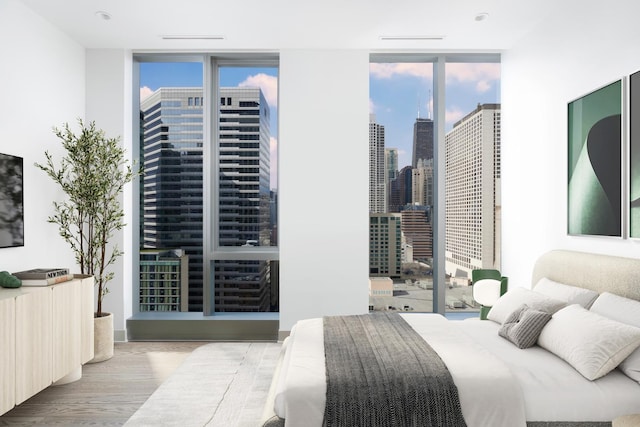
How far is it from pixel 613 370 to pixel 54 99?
4.44 metres

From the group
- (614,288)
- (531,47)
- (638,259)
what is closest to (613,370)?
(614,288)

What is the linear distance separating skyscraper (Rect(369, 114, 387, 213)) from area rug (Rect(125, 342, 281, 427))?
1.75 m

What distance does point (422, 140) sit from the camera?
14.6 ft

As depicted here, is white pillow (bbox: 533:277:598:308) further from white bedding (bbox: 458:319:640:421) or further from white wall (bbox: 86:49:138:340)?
white wall (bbox: 86:49:138:340)

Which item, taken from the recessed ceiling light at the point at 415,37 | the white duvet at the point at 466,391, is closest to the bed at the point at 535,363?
the white duvet at the point at 466,391

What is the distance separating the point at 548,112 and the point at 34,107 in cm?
412

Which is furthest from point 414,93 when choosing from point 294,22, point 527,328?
point 527,328

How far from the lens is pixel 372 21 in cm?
359

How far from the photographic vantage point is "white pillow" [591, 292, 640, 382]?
203 cm

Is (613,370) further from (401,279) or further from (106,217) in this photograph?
(106,217)

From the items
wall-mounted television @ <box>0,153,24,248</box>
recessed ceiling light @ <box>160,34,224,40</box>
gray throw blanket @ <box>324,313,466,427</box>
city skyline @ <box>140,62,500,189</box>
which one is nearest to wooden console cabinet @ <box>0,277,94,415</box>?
wall-mounted television @ <box>0,153,24,248</box>

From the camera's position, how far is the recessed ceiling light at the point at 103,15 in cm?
345

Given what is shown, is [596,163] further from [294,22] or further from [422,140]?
[294,22]

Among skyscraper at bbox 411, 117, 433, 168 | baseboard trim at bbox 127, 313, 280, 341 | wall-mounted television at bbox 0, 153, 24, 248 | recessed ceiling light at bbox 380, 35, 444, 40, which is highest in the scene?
recessed ceiling light at bbox 380, 35, 444, 40
